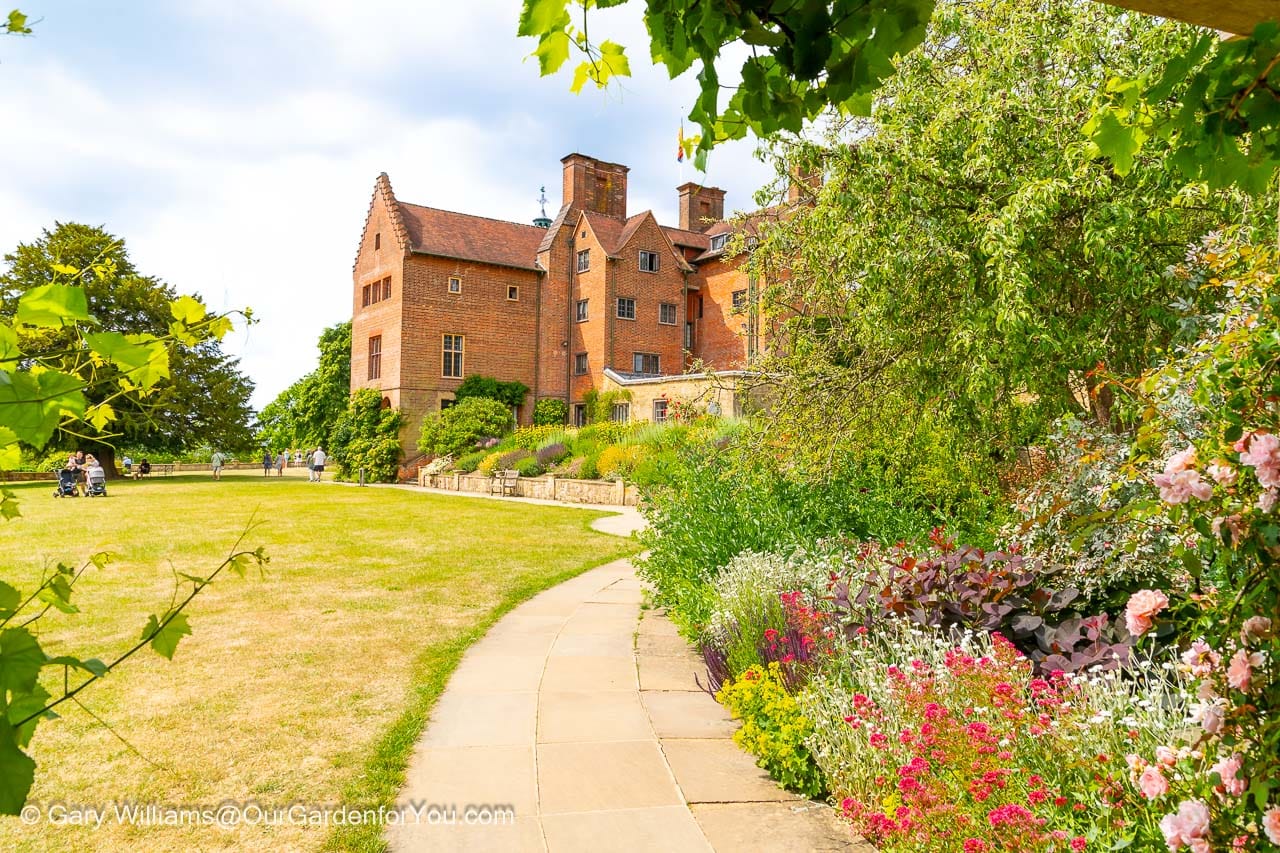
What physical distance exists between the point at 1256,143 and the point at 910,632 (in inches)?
97.8

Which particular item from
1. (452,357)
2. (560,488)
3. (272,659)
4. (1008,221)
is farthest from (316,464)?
(1008,221)

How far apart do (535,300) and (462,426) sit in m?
7.14

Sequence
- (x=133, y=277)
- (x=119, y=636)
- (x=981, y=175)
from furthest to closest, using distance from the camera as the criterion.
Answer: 1. (x=133, y=277)
2. (x=119, y=636)
3. (x=981, y=175)

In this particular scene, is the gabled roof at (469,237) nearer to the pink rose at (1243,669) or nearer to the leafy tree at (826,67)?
the leafy tree at (826,67)

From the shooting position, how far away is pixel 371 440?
3139 centimetres

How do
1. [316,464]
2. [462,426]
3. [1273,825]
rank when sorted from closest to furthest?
[1273,825] → [462,426] → [316,464]

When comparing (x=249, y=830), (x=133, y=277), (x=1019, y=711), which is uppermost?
(x=133, y=277)

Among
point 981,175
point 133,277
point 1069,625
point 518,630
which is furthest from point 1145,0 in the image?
point 133,277

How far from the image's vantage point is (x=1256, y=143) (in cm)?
199

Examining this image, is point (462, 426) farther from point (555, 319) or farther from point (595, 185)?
point (595, 185)

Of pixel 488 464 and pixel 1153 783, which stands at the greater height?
pixel 488 464

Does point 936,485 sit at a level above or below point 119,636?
above

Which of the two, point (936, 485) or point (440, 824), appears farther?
point (936, 485)

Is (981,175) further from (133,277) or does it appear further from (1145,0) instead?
(133,277)
